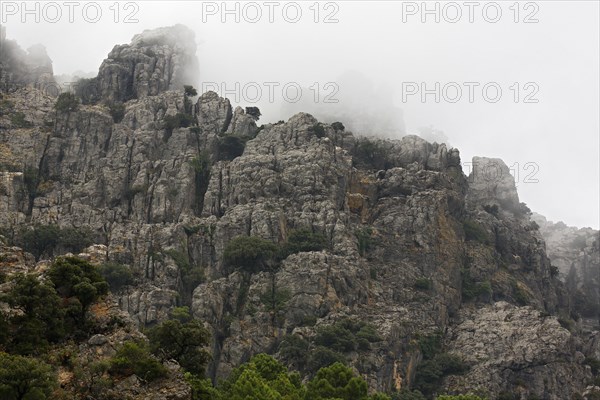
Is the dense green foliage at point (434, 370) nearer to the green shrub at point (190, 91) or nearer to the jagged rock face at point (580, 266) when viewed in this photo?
the jagged rock face at point (580, 266)

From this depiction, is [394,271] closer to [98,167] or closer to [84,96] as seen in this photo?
[98,167]

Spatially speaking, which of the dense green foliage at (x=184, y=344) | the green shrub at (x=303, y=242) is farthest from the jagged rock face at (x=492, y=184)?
Answer: the dense green foliage at (x=184, y=344)

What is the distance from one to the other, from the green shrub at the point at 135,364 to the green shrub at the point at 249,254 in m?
53.0

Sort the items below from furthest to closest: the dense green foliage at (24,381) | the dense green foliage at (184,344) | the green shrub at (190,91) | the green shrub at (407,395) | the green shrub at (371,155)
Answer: the green shrub at (190,91), the green shrub at (371,155), the green shrub at (407,395), the dense green foliage at (184,344), the dense green foliage at (24,381)

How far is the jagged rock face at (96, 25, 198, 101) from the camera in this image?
146 m

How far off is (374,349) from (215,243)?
2834cm

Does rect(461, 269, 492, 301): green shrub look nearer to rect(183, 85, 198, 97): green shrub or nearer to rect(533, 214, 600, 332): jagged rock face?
rect(533, 214, 600, 332): jagged rock face

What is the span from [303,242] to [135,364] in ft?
195

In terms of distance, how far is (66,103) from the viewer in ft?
424

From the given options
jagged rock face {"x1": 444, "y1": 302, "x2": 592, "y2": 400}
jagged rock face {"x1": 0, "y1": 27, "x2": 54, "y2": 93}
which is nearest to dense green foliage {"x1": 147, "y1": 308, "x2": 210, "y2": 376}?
jagged rock face {"x1": 444, "y1": 302, "x2": 592, "y2": 400}

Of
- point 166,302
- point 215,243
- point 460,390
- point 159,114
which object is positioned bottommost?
point 460,390

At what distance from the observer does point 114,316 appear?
2327 inches

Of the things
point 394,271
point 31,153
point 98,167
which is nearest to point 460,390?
point 394,271

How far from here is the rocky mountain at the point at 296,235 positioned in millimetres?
100500
